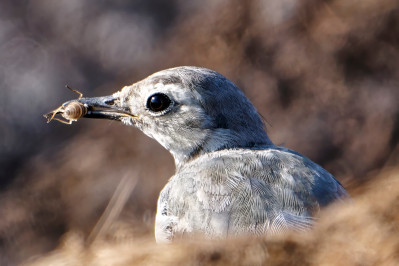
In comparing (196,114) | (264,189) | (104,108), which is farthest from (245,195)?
(104,108)

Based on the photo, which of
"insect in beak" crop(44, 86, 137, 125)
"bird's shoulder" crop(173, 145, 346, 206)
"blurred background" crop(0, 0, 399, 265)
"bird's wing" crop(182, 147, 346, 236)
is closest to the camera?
"bird's wing" crop(182, 147, 346, 236)

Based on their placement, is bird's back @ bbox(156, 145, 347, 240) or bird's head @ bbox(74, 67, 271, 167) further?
bird's head @ bbox(74, 67, 271, 167)

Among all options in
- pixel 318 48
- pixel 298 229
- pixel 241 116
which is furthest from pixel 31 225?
pixel 298 229

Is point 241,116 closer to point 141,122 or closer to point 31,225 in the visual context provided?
point 141,122

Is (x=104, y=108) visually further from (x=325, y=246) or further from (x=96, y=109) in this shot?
(x=325, y=246)

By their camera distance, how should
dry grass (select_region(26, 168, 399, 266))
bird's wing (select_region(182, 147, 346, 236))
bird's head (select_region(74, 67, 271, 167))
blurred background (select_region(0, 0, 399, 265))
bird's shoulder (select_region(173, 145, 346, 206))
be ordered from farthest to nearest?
blurred background (select_region(0, 0, 399, 265)) < bird's head (select_region(74, 67, 271, 167)) < bird's shoulder (select_region(173, 145, 346, 206)) < bird's wing (select_region(182, 147, 346, 236)) < dry grass (select_region(26, 168, 399, 266))

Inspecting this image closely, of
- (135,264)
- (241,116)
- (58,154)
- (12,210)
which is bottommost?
(135,264)

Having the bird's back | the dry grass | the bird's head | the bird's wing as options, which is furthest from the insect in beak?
the dry grass

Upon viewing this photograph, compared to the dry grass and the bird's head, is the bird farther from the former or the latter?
the dry grass
